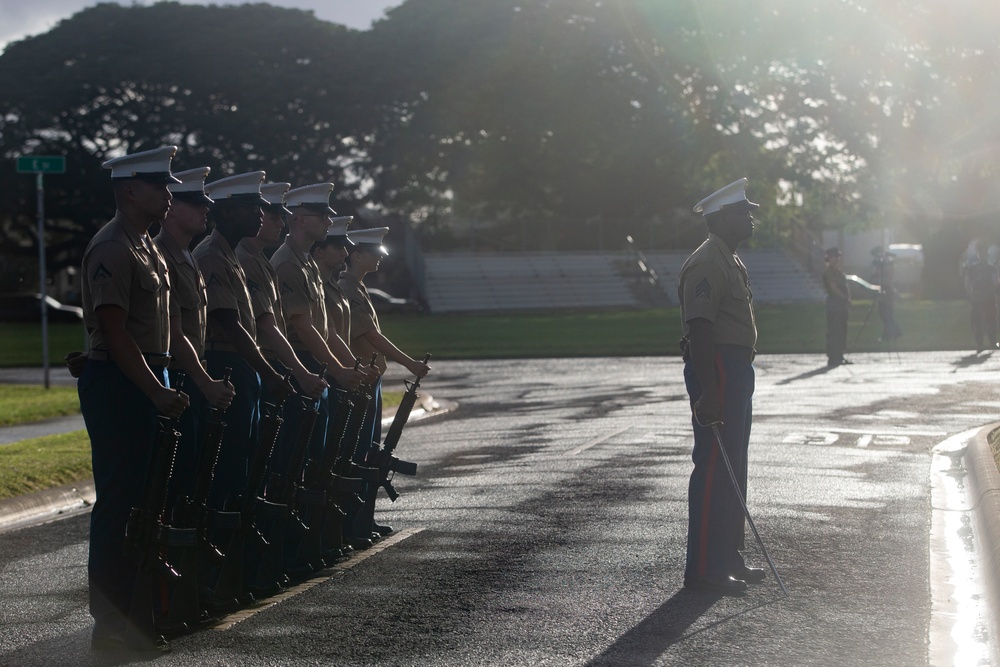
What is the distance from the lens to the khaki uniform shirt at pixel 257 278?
7531 mm

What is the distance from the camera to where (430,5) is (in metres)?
68.2

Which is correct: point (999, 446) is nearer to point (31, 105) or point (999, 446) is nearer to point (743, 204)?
point (743, 204)

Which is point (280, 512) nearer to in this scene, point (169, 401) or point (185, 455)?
point (185, 455)

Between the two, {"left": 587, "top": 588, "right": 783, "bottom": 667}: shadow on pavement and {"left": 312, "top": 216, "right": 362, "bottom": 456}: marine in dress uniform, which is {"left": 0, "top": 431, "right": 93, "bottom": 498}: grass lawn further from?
{"left": 587, "top": 588, "right": 783, "bottom": 667}: shadow on pavement

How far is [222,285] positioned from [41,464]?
5.83m

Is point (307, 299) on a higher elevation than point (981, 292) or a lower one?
higher

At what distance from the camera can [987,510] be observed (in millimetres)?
9117

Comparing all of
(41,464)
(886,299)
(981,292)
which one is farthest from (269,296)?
(886,299)

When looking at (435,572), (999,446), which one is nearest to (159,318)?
(435,572)

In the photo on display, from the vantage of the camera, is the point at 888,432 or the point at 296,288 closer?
the point at 296,288

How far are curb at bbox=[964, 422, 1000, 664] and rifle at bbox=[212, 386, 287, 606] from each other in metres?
3.44

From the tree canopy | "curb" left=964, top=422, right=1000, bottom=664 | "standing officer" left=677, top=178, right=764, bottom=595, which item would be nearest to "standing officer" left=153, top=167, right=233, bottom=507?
"standing officer" left=677, top=178, right=764, bottom=595

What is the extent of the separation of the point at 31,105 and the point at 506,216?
24.0 meters

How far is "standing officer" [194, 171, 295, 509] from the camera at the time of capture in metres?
7.12
